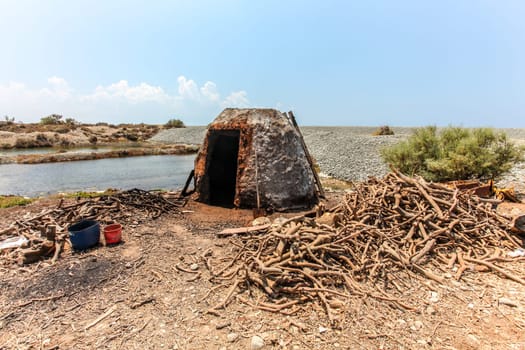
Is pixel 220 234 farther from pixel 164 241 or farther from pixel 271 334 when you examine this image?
pixel 271 334

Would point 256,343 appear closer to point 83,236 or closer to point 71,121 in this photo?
point 83,236

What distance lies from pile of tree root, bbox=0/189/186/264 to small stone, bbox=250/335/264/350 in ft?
12.2

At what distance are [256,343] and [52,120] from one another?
64368 mm

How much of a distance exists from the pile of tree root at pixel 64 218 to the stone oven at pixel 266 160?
4.90ft

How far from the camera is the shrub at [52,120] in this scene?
52.1 metres

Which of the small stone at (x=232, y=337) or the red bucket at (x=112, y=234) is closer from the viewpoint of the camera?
the small stone at (x=232, y=337)

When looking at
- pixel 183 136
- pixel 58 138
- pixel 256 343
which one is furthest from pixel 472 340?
pixel 183 136

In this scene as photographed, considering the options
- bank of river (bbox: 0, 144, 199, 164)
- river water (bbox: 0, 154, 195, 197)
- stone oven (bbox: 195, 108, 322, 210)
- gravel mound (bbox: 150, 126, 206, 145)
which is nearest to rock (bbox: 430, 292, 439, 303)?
stone oven (bbox: 195, 108, 322, 210)

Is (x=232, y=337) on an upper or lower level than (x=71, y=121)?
lower

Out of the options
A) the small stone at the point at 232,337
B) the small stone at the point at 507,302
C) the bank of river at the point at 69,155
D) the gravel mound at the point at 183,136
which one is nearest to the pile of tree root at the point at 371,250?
the small stone at the point at 232,337

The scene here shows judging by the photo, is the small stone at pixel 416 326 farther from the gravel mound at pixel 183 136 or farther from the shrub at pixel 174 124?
the shrub at pixel 174 124

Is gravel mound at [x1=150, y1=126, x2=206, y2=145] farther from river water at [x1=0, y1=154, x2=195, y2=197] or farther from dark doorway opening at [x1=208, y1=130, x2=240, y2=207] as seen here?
dark doorway opening at [x1=208, y1=130, x2=240, y2=207]

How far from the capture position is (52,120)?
174 ft

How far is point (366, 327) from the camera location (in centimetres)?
297
